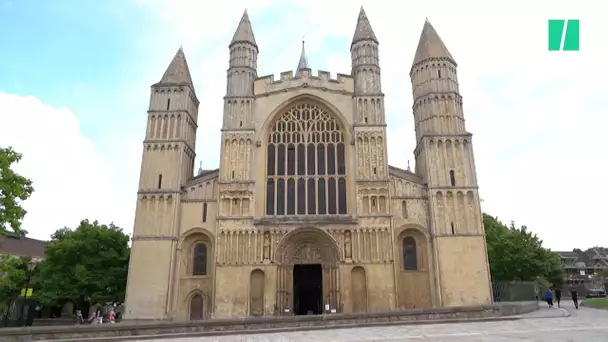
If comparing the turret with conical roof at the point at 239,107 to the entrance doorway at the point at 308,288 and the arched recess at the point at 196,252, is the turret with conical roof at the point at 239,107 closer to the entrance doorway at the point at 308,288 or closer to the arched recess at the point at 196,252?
the arched recess at the point at 196,252

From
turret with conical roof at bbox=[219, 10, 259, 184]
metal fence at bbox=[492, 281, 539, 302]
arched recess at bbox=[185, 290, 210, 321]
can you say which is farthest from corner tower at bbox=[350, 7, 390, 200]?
arched recess at bbox=[185, 290, 210, 321]

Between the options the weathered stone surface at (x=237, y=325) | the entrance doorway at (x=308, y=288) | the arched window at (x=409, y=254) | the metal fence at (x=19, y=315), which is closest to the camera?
the weathered stone surface at (x=237, y=325)

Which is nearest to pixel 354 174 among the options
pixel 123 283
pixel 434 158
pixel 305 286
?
pixel 434 158

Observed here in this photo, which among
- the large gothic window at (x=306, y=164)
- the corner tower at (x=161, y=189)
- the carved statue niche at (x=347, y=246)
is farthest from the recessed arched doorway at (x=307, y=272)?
the corner tower at (x=161, y=189)

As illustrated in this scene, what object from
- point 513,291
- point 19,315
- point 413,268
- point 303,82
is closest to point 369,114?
point 303,82

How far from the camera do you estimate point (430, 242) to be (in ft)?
96.0

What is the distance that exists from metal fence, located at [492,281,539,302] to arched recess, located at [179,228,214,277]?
20430mm

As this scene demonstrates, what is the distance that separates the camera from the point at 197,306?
95.4 ft

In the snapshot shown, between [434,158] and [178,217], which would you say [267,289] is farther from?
[434,158]

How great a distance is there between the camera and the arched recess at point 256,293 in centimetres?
2795

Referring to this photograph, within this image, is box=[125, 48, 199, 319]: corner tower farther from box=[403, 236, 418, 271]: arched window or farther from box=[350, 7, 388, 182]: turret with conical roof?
box=[403, 236, 418, 271]: arched window

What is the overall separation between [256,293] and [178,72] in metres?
18.0

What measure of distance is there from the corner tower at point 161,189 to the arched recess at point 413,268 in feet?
49.5

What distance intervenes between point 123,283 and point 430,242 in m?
22.9
